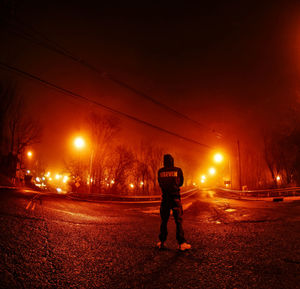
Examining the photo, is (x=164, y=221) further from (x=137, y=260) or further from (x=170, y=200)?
(x=137, y=260)

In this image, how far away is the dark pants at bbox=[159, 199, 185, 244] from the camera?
4.15 meters

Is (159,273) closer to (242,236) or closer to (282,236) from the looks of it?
(242,236)

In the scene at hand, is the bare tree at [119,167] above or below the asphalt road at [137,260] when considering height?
above

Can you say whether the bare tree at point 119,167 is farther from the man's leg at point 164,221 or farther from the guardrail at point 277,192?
the man's leg at point 164,221

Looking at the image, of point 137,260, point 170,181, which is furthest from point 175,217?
point 137,260

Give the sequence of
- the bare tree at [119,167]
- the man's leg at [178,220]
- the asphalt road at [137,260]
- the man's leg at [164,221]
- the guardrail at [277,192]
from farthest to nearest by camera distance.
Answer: the bare tree at [119,167] < the guardrail at [277,192] < the man's leg at [164,221] < the man's leg at [178,220] < the asphalt road at [137,260]

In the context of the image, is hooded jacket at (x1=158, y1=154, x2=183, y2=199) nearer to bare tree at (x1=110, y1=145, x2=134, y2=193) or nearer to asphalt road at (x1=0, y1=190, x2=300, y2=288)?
asphalt road at (x1=0, y1=190, x2=300, y2=288)

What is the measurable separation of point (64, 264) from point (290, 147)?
3947 cm

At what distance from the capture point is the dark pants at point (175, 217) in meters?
4.15

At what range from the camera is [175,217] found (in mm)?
4352

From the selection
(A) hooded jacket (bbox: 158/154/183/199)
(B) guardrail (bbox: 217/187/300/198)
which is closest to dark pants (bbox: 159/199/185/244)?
(A) hooded jacket (bbox: 158/154/183/199)

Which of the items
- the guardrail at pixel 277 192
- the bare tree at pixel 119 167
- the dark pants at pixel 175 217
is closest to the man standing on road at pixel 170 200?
the dark pants at pixel 175 217

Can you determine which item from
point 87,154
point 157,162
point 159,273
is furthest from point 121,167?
point 159,273

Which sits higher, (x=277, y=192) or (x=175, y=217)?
(x=175, y=217)
